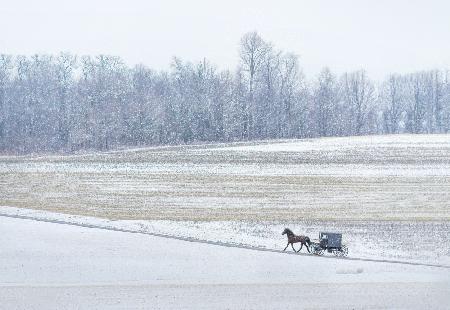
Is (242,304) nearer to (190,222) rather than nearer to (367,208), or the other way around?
(190,222)

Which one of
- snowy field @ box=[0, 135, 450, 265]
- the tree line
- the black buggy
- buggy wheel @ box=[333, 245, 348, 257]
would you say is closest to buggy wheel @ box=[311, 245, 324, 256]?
the black buggy

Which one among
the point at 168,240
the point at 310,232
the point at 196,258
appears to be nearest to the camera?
the point at 196,258

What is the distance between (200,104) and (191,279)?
84.1 m

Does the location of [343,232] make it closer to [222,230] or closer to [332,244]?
[222,230]

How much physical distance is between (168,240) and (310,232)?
6.43 meters

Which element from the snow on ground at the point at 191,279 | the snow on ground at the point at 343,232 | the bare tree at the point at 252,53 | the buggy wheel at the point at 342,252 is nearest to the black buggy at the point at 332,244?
the buggy wheel at the point at 342,252

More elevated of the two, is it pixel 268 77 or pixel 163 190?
pixel 268 77

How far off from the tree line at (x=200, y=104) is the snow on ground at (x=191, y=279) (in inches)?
2326

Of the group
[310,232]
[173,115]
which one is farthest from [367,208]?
[173,115]

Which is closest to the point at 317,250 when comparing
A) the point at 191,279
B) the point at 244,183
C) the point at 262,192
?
the point at 191,279

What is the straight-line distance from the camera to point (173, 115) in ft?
334

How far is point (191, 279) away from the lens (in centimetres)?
2202

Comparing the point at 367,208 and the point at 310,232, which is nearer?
the point at 310,232

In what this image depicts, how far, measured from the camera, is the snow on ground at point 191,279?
19281 millimetres
